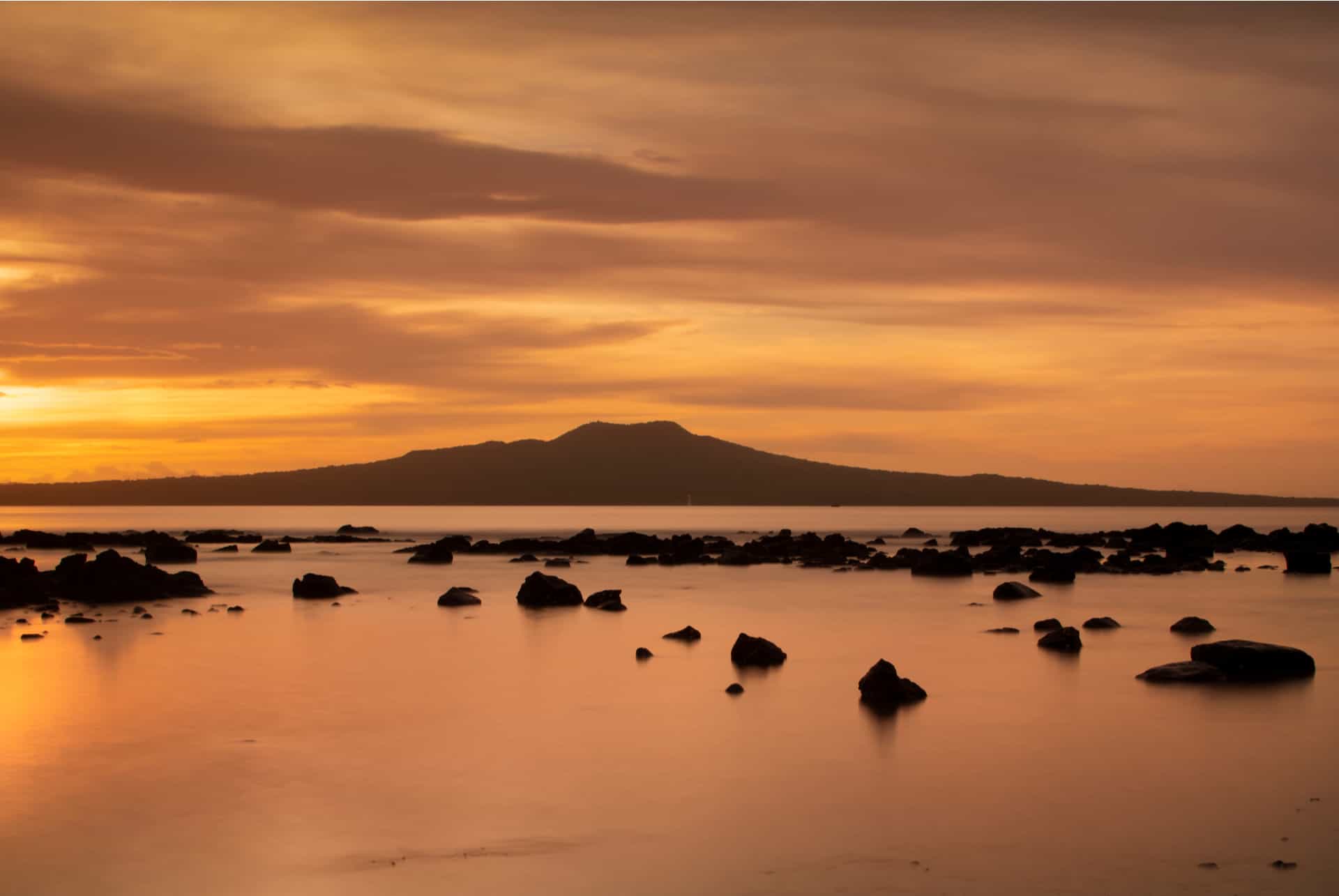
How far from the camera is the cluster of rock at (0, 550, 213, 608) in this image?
40094mm

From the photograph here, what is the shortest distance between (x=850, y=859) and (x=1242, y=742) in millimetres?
8170

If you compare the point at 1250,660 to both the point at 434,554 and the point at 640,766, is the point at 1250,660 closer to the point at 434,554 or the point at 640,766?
the point at 640,766

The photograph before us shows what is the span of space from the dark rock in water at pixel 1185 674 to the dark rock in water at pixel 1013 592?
18.8 metres

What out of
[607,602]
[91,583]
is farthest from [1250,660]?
[91,583]

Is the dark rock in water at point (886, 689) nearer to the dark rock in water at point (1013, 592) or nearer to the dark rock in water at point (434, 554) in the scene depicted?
the dark rock in water at point (1013, 592)

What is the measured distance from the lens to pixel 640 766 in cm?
1653

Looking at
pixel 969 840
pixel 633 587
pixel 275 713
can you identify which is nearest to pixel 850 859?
pixel 969 840

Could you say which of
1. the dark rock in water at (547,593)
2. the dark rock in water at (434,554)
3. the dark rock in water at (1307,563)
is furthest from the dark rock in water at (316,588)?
the dark rock in water at (1307,563)

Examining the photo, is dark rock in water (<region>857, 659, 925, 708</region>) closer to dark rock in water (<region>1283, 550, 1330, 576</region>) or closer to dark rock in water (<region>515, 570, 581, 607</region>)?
dark rock in water (<region>515, 570, 581, 607</region>)

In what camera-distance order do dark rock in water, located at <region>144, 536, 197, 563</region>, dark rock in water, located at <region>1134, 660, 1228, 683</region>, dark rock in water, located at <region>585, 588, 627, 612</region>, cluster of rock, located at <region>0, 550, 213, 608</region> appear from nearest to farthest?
1. dark rock in water, located at <region>1134, 660, 1228, 683</region>
2. dark rock in water, located at <region>585, 588, 627, 612</region>
3. cluster of rock, located at <region>0, 550, 213, 608</region>
4. dark rock in water, located at <region>144, 536, 197, 563</region>

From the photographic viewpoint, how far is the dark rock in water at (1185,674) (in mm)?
23203

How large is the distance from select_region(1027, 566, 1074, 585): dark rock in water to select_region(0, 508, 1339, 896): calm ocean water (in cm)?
1604

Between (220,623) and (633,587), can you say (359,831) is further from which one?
(633,587)

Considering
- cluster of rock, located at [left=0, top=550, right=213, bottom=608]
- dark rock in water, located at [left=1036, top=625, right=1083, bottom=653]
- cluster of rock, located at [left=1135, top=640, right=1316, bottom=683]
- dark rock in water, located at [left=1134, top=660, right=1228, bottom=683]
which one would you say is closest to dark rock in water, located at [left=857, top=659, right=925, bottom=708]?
dark rock in water, located at [left=1134, top=660, right=1228, bottom=683]
